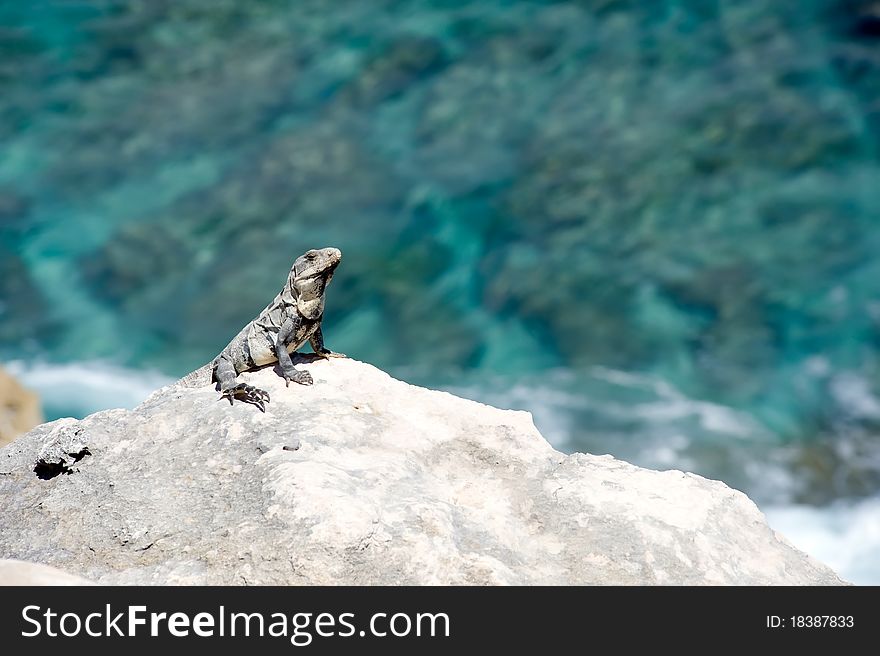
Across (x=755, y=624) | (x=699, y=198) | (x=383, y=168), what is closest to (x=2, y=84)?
(x=383, y=168)

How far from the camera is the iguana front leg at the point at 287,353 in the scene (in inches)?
225

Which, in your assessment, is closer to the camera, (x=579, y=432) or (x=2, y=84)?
(x=579, y=432)

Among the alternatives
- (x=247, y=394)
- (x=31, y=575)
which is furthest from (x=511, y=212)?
(x=31, y=575)

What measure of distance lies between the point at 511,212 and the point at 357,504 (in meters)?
11.3

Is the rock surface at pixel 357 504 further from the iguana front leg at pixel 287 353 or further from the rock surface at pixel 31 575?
the rock surface at pixel 31 575

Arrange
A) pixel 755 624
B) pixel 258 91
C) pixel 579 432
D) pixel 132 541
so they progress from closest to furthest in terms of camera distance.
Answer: pixel 755 624, pixel 132 541, pixel 579 432, pixel 258 91

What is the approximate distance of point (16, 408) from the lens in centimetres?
882

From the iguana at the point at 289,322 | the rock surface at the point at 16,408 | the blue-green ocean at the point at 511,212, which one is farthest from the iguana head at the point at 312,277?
the blue-green ocean at the point at 511,212

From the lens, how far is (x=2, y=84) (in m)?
18.4

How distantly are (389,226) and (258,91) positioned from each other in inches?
154

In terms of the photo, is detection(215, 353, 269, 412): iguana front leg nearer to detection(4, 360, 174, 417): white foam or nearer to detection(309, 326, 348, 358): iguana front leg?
detection(309, 326, 348, 358): iguana front leg

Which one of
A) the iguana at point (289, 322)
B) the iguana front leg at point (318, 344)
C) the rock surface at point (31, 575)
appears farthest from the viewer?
the iguana front leg at point (318, 344)

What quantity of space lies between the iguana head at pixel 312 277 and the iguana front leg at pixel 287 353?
0.26ft

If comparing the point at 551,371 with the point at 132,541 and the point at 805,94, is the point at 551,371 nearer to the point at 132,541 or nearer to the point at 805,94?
the point at 805,94
